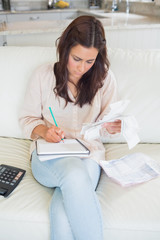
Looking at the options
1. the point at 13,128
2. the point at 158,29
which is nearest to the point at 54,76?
the point at 13,128

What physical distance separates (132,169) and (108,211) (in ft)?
0.85

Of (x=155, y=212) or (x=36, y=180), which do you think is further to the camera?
(x=36, y=180)

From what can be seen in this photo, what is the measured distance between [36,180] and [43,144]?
19 cm

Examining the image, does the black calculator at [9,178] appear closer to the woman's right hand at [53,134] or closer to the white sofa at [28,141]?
the white sofa at [28,141]

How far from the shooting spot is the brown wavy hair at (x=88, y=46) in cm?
112

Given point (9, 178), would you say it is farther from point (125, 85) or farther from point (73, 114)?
point (125, 85)

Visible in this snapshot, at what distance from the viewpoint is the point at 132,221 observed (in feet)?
3.27

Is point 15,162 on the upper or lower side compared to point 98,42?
lower

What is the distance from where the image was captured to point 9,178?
3.75 ft

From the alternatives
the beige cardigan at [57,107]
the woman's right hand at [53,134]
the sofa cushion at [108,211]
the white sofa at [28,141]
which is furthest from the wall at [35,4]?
the sofa cushion at [108,211]

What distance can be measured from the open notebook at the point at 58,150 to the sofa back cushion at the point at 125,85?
1.43ft

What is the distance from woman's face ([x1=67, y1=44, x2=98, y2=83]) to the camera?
1124 millimetres

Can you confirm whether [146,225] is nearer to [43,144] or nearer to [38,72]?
[43,144]

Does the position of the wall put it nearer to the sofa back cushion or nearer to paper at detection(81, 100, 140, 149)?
the sofa back cushion
